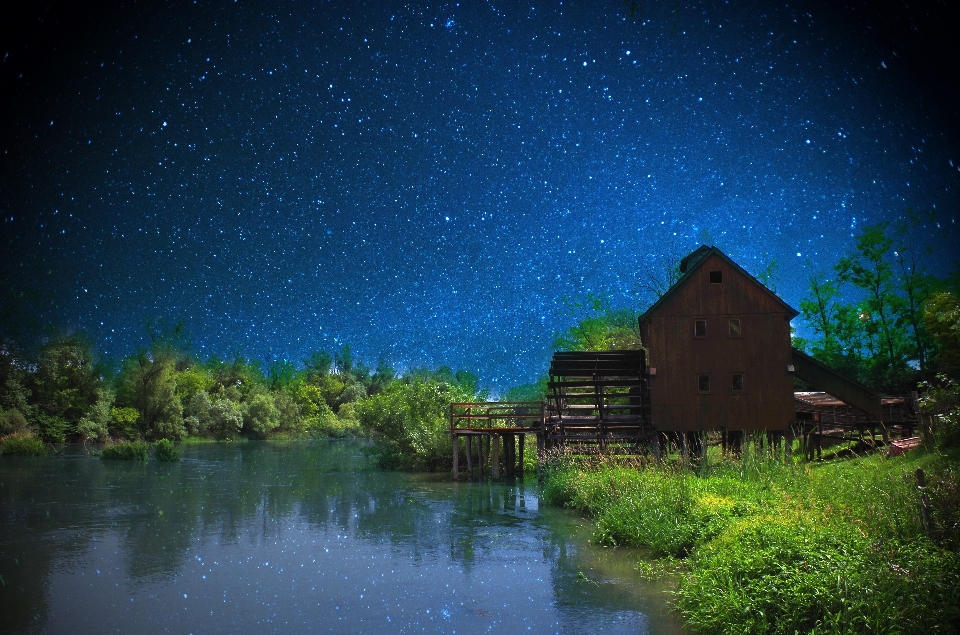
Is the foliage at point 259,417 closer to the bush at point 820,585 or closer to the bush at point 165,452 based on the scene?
the bush at point 165,452

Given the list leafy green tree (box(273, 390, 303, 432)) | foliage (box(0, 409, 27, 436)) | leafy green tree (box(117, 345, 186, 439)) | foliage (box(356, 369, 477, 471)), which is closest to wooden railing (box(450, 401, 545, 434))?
foliage (box(356, 369, 477, 471))

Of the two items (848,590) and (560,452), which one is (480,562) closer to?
(848,590)

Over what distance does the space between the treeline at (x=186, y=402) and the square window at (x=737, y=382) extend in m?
15.2

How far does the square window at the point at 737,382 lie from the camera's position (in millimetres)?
26781

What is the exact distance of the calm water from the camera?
11430mm

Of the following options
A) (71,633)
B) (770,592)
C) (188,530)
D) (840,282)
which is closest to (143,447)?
(188,530)

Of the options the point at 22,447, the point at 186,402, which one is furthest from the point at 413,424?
the point at 186,402

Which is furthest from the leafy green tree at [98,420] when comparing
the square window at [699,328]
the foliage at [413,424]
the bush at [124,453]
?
the square window at [699,328]

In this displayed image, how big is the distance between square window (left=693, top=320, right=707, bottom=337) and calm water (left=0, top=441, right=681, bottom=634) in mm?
8900

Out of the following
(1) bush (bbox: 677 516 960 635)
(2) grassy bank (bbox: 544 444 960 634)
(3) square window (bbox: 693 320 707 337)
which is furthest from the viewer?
(3) square window (bbox: 693 320 707 337)

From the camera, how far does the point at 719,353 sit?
27.0 metres

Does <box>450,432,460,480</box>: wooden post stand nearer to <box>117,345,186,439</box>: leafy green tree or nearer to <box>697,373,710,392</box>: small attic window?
<box>697,373,710,392</box>: small attic window

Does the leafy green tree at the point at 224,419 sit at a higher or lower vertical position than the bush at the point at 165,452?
higher

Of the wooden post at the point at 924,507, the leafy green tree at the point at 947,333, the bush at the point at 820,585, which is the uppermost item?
the leafy green tree at the point at 947,333
